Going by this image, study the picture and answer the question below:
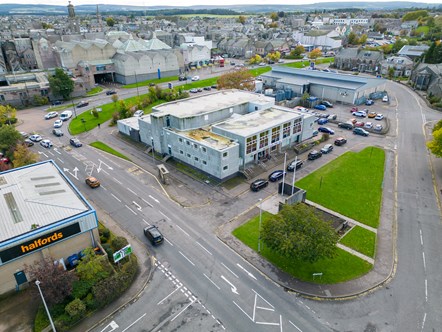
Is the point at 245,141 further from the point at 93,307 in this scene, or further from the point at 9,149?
the point at 9,149

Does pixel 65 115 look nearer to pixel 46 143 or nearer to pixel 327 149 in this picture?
pixel 46 143

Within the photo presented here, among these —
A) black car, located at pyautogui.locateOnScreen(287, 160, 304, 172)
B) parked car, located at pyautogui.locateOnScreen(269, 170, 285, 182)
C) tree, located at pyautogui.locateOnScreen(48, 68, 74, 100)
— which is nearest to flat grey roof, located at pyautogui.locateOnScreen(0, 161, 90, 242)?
parked car, located at pyautogui.locateOnScreen(269, 170, 285, 182)

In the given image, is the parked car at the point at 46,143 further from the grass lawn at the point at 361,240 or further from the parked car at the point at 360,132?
the parked car at the point at 360,132

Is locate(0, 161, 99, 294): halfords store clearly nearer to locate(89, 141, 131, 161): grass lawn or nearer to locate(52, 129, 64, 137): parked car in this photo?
locate(89, 141, 131, 161): grass lawn

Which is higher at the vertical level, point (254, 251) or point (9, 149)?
point (9, 149)

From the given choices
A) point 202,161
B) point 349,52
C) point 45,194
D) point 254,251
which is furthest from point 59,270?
point 349,52

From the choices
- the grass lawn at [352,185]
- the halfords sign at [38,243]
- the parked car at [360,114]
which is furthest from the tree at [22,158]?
the parked car at [360,114]
